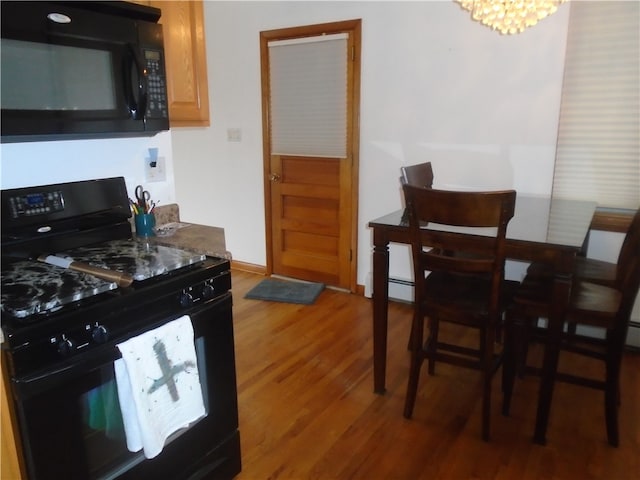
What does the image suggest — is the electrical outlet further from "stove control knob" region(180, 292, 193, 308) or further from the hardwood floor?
the hardwood floor

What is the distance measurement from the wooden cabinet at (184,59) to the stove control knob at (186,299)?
761mm

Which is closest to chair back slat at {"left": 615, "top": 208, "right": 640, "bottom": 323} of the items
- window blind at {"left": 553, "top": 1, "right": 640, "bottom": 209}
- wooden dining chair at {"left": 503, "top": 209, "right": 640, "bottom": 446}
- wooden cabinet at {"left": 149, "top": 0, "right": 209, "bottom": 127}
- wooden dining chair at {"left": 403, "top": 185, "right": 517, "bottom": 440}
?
wooden dining chair at {"left": 503, "top": 209, "right": 640, "bottom": 446}

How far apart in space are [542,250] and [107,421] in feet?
5.36

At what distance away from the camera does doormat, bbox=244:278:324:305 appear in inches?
145

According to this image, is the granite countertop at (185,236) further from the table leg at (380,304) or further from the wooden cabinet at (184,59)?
the table leg at (380,304)

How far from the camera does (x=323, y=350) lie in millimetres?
2900

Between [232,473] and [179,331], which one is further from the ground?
[179,331]

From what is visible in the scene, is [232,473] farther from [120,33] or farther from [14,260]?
[120,33]

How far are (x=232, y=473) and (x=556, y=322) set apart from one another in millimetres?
1404

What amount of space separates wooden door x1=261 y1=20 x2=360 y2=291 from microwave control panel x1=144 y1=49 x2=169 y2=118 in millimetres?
2050

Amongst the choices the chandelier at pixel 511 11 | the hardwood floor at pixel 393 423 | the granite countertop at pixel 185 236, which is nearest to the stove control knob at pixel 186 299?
the granite countertop at pixel 185 236

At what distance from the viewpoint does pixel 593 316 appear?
79.0 inches

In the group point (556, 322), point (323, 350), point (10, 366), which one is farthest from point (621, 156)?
point (10, 366)

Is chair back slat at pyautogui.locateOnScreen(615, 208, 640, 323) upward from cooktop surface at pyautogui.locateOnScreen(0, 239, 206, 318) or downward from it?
downward
